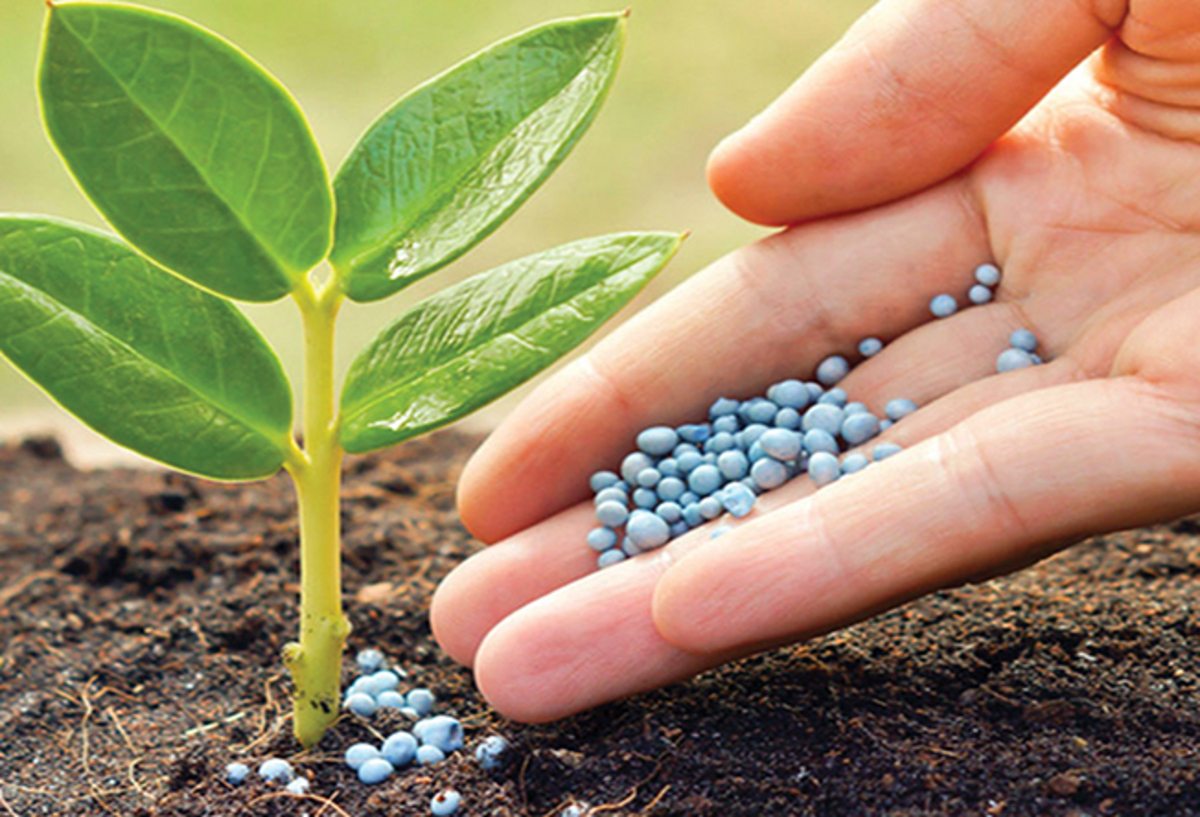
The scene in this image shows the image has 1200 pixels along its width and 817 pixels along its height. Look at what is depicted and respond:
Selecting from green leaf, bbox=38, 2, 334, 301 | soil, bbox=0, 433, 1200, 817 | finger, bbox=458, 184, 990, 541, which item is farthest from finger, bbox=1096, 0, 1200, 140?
green leaf, bbox=38, 2, 334, 301

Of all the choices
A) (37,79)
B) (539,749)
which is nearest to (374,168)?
(37,79)

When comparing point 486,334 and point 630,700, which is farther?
A: point 630,700

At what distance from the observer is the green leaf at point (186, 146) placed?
0.90 meters

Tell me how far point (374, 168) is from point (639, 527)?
0.43 m

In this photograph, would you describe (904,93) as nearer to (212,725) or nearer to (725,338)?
(725,338)

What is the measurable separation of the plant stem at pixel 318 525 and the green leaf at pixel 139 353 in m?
0.03

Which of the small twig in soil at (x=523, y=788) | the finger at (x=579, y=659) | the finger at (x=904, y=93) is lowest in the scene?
the small twig in soil at (x=523, y=788)

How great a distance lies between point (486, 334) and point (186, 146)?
0.96 ft

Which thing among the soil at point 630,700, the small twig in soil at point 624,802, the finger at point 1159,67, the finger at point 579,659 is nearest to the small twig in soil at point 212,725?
the soil at point 630,700

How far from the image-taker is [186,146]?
95 cm

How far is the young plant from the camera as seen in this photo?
937 mm

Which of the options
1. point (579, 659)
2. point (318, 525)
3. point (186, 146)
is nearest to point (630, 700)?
point (579, 659)

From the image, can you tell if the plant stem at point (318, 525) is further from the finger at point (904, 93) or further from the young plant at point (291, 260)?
the finger at point (904, 93)

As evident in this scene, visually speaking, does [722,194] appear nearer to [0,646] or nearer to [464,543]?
[464,543]
